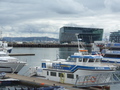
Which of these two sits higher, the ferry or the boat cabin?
the boat cabin

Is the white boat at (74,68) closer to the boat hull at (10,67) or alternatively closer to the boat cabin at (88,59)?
the boat cabin at (88,59)

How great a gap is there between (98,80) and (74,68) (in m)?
3.73

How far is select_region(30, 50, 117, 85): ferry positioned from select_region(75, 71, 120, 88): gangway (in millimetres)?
1309

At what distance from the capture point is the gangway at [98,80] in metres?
29.4

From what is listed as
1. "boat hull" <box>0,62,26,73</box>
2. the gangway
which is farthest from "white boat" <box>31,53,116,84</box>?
"boat hull" <box>0,62,26,73</box>

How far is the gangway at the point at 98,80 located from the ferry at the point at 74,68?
1.31 metres

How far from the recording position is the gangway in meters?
29.4

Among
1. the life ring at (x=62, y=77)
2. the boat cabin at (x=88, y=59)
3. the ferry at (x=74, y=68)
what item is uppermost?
the boat cabin at (x=88, y=59)

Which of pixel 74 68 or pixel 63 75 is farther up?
pixel 74 68

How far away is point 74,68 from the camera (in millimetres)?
32531

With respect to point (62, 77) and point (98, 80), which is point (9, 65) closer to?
point (62, 77)

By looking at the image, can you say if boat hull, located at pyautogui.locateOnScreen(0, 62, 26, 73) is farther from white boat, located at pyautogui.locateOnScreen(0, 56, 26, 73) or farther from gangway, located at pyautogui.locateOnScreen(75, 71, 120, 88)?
gangway, located at pyautogui.locateOnScreen(75, 71, 120, 88)

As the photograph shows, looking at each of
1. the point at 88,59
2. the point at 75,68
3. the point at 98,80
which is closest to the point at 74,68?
the point at 75,68

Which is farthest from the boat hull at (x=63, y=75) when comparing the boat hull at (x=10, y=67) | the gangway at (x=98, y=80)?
the boat hull at (x=10, y=67)
